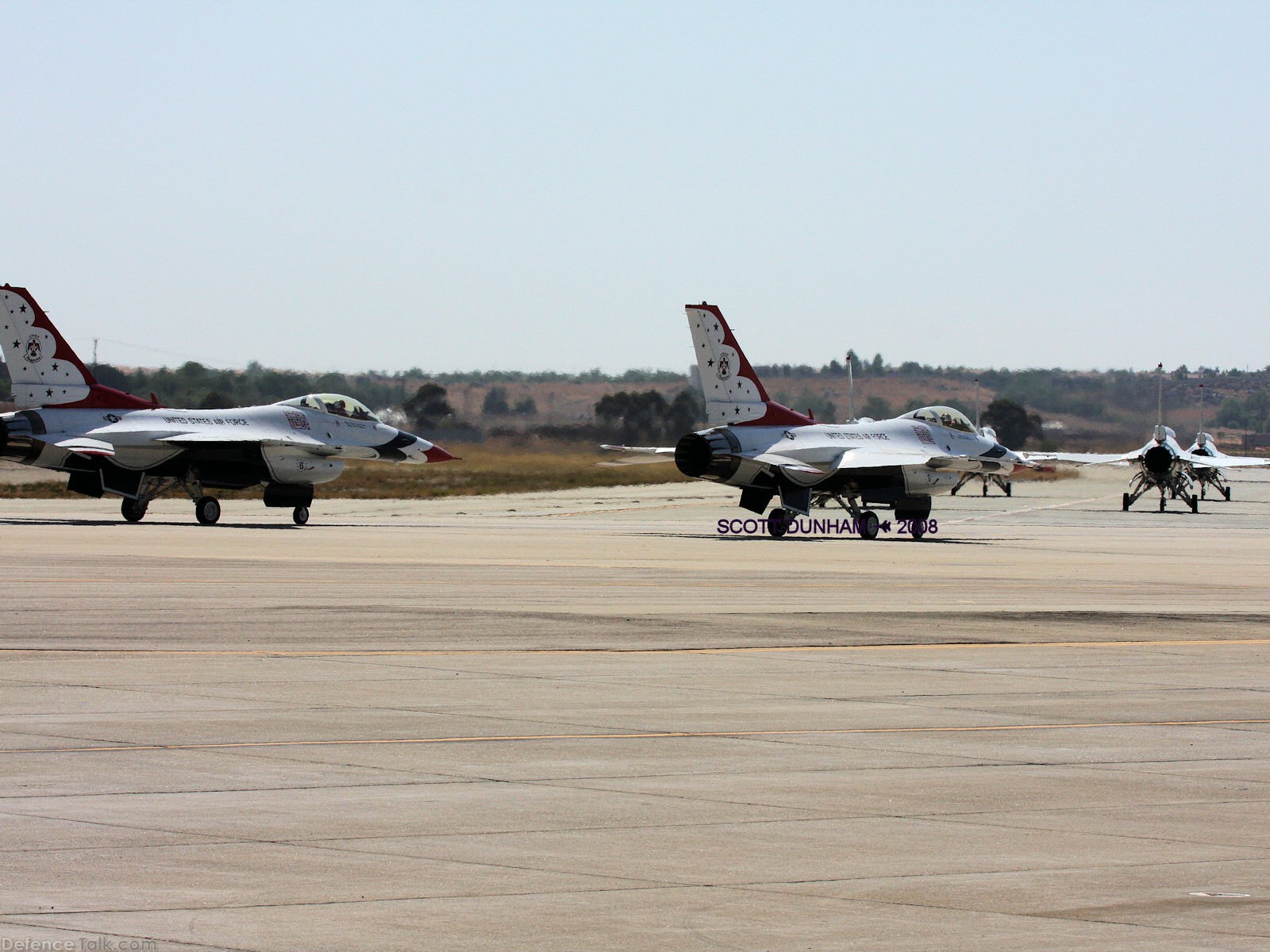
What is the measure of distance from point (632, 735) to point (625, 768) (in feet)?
3.64

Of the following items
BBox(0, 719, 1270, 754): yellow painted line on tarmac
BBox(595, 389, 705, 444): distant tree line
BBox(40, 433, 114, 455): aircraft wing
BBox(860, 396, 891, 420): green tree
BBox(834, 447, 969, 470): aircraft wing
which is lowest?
BBox(0, 719, 1270, 754): yellow painted line on tarmac

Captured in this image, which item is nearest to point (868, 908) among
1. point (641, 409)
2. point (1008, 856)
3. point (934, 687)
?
point (1008, 856)

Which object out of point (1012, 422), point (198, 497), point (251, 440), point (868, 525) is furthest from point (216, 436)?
point (1012, 422)

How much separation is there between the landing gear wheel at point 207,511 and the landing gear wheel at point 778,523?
1526 centimetres

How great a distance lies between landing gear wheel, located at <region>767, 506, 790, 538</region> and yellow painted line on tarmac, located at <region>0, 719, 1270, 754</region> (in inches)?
1091

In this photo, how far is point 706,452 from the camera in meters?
36.5

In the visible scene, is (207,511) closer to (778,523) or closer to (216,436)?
(216,436)

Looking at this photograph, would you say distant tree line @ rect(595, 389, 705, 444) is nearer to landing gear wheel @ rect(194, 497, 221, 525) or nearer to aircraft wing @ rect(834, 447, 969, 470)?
aircraft wing @ rect(834, 447, 969, 470)

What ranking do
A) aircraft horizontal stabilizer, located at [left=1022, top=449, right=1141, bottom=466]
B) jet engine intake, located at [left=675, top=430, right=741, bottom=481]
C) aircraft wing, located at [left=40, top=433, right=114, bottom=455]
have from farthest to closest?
1. aircraft horizontal stabilizer, located at [left=1022, top=449, right=1141, bottom=466]
2. aircraft wing, located at [left=40, top=433, right=114, bottom=455]
3. jet engine intake, located at [left=675, top=430, right=741, bottom=481]

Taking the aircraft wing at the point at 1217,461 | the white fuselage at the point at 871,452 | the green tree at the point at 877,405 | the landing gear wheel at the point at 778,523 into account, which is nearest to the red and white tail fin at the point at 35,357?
the white fuselage at the point at 871,452

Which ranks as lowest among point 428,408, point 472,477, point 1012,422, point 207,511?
point 472,477

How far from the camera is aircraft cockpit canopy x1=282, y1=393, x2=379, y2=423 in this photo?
138ft

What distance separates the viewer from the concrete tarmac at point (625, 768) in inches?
247

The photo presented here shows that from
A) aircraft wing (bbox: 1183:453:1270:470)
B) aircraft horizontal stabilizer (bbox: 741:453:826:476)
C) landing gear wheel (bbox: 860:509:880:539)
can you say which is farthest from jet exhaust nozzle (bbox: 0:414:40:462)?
aircraft wing (bbox: 1183:453:1270:470)
